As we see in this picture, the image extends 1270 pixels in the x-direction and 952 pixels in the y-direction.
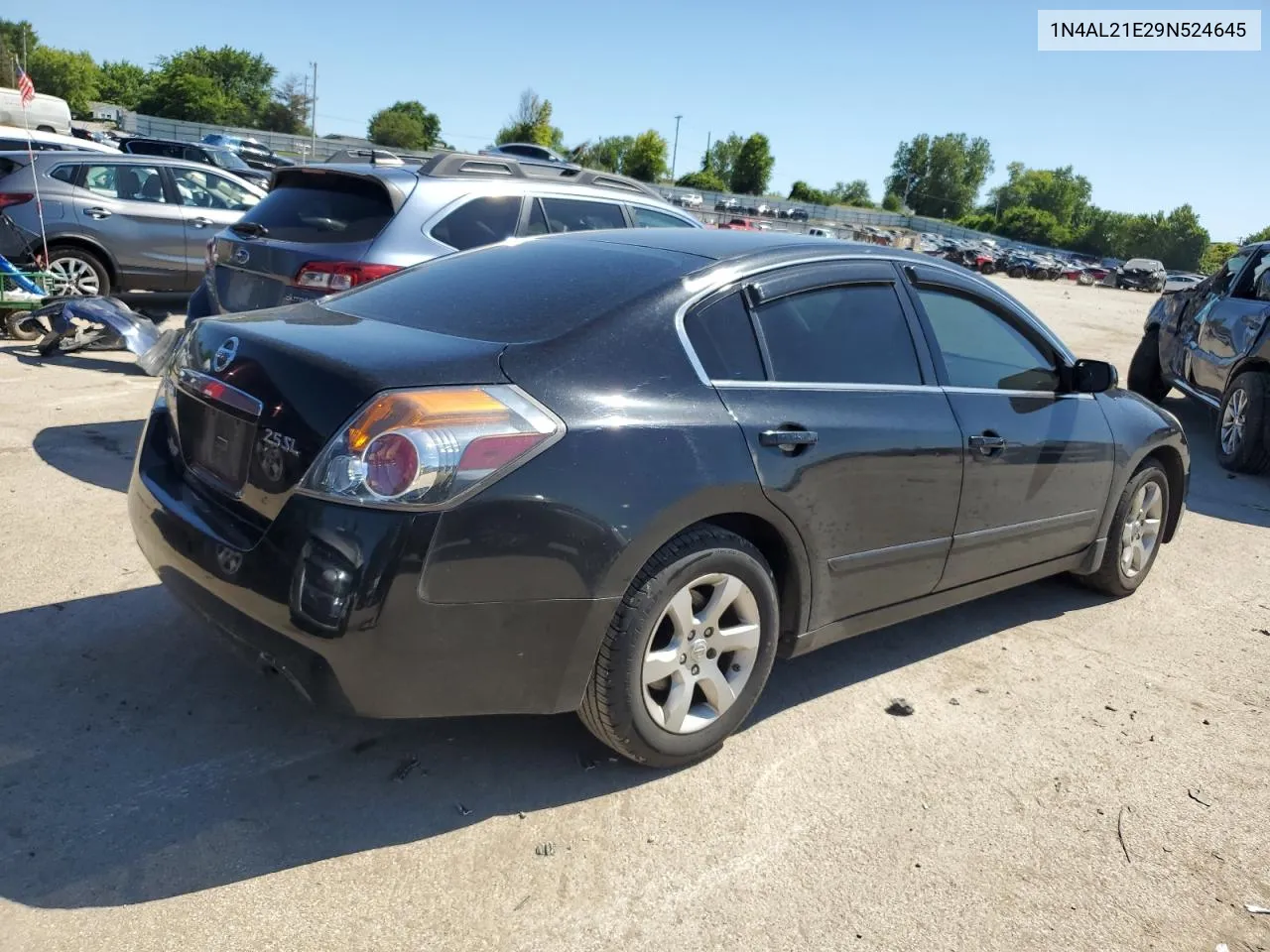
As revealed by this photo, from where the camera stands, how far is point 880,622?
148 inches

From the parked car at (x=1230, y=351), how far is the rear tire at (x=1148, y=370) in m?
0.48

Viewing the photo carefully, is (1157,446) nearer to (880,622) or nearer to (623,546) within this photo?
(880,622)

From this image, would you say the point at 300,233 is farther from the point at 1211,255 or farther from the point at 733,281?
the point at 1211,255

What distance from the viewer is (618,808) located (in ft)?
9.75

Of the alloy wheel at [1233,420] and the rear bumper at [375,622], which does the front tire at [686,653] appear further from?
the alloy wheel at [1233,420]

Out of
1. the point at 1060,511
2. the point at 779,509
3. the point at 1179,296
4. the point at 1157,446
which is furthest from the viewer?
the point at 1179,296

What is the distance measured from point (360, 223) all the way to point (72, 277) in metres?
5.78

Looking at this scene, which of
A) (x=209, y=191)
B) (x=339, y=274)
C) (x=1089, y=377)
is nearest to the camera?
(x=1089, y=377)

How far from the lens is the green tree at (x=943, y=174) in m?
149

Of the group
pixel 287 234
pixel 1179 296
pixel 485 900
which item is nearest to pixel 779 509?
pixel 485 900

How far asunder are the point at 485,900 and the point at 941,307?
2.75 meters

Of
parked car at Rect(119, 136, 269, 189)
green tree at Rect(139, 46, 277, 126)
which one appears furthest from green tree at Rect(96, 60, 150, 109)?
parked car at Rect(119, 136, 269, 189)

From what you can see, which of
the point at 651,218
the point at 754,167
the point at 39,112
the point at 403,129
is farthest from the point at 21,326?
the point at 754,167

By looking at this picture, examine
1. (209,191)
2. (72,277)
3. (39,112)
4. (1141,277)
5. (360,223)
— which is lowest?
(1141,277)
